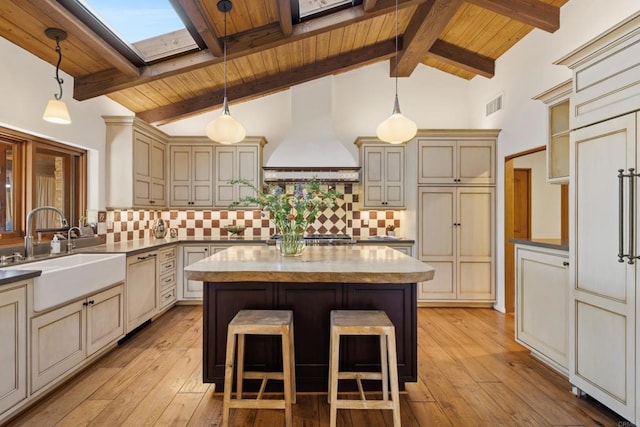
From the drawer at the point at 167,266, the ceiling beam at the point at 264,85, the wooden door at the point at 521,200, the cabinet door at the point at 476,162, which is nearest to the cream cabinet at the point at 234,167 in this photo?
the ceiling beam at the point at 264,85

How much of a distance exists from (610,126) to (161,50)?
3.51 m

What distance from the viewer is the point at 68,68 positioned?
3.15 meters

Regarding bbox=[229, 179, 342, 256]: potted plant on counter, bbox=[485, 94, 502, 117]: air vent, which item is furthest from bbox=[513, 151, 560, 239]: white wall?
bbox=[229, 179, 342, 256]: potted plant on counter

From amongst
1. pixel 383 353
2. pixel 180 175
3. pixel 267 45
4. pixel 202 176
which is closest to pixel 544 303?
pixel 383 353

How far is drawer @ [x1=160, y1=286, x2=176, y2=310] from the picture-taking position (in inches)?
159

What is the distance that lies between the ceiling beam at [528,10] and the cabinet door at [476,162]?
4.57 feet

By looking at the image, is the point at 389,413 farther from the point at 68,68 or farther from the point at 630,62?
the point at 68,68

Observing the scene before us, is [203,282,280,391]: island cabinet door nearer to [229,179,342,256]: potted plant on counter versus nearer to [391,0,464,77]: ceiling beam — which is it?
[229,179,342,256]: potted plant on counter

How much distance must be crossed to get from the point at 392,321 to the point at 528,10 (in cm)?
330

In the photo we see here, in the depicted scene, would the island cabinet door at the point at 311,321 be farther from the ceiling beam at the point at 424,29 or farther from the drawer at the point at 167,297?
the ceiling beam at the point at 424,29

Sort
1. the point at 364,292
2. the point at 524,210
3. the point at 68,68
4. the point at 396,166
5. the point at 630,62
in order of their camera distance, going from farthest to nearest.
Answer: the point at 524,210, the point at 396,166, the point at 68,68, the point at 364,292, the point at 630,62

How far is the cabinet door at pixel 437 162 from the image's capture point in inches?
173

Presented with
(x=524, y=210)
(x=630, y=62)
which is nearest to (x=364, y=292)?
(x=630, y=62)

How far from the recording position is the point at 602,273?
208cm
